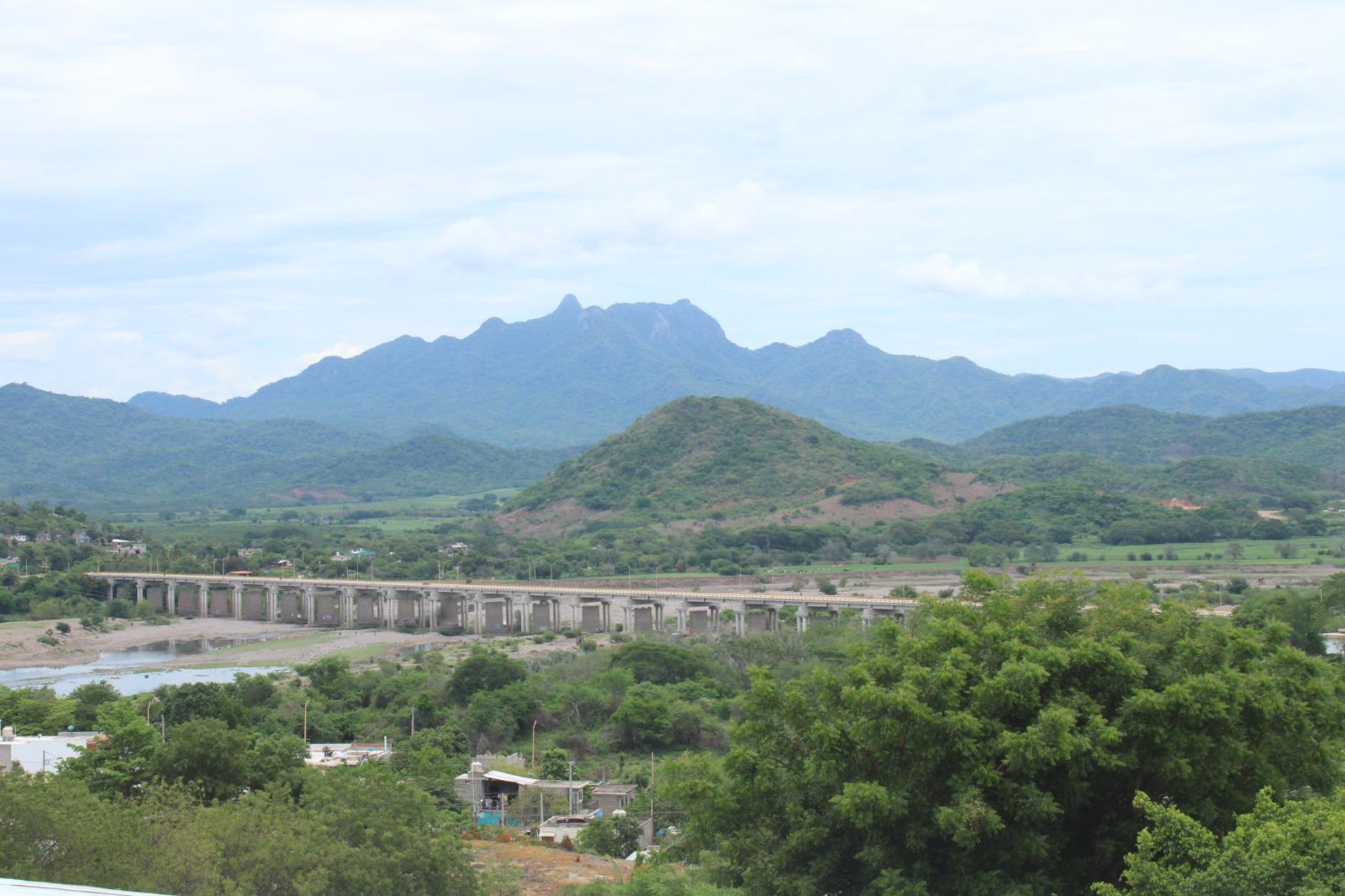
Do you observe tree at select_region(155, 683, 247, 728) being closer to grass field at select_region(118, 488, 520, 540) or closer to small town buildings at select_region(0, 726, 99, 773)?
small town buildings at select_region(0, 726, 99, 773)

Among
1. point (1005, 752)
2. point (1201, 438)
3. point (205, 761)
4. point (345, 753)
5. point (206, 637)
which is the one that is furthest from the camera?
point (1201, 438)

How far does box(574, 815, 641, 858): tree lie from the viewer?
2302 centimetres

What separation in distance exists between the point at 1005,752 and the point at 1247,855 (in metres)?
2.50

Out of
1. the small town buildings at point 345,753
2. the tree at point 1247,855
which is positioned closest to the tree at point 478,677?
the small town buildings at point 345,753

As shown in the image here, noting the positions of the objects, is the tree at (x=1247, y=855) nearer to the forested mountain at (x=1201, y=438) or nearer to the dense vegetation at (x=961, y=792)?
the dense vegetation at (x=961, y=792)

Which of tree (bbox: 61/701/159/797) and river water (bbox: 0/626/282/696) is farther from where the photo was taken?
river water (bbox: 0/626/282/696)

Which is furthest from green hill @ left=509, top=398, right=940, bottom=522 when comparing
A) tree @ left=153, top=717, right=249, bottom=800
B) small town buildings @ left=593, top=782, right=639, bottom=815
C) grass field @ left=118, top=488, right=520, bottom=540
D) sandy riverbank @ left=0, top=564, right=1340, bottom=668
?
tree @ left=153, top=717, right=249, bottom=800

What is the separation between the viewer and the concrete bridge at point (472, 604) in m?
62.4

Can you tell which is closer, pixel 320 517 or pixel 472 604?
pixel 472 604

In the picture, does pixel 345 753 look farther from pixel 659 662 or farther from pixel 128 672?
pixel 128 672

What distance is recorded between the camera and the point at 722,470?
12088 centimetres

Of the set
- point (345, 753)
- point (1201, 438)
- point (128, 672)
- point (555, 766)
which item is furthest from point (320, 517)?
point (555, 766)

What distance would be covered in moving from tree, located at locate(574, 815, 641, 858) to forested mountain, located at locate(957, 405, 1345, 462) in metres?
130

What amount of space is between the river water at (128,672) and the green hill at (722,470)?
54.6 meters
